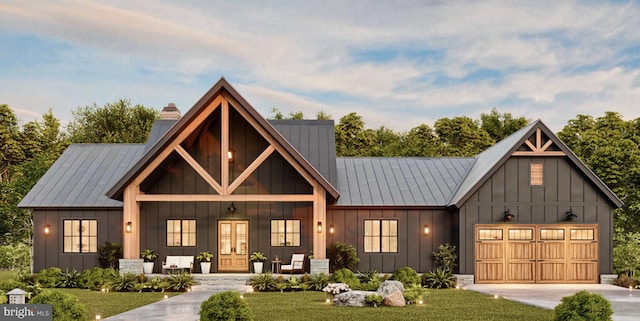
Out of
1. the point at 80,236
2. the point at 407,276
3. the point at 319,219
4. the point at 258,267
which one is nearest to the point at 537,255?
the point at 407,276

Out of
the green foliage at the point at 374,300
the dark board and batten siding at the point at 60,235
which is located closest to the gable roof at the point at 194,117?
the dark board and batten siding at the point at 60,235

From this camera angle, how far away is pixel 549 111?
46.0 meters

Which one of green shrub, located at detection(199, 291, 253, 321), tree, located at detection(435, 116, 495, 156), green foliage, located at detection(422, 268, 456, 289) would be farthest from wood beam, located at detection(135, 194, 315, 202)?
tree, located at detection(435, 116, 495, 156)

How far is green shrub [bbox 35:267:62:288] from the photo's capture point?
66.4 ft

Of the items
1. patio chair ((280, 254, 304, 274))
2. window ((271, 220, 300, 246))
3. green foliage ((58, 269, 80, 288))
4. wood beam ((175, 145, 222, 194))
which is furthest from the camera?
window ((271, 220, 300, 246))

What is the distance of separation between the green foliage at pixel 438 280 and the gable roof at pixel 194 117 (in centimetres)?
426

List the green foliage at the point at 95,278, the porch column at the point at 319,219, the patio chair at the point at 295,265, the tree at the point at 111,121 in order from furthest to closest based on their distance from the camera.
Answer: the tree at the point at 111,121 < the patio chair at the point at 295,265 < the porch column at the point at 319,219 < the green foliage at the point at 95,278

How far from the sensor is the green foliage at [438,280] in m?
20.7

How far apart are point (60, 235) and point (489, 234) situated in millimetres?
15689

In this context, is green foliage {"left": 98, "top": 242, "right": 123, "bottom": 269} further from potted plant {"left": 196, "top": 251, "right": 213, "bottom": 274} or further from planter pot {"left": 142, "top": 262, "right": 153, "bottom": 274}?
potted plant {"left": 196, "top": 251, "right": 213, "bottom": 274}

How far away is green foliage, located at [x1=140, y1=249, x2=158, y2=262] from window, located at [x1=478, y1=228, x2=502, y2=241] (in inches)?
466

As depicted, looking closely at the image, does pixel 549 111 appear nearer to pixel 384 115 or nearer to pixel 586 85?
pixel 586 85

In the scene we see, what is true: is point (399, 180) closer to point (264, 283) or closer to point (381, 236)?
point (381, 236)

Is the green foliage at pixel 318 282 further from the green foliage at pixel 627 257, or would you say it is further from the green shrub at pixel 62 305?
the green foliage at pixel 627 257
